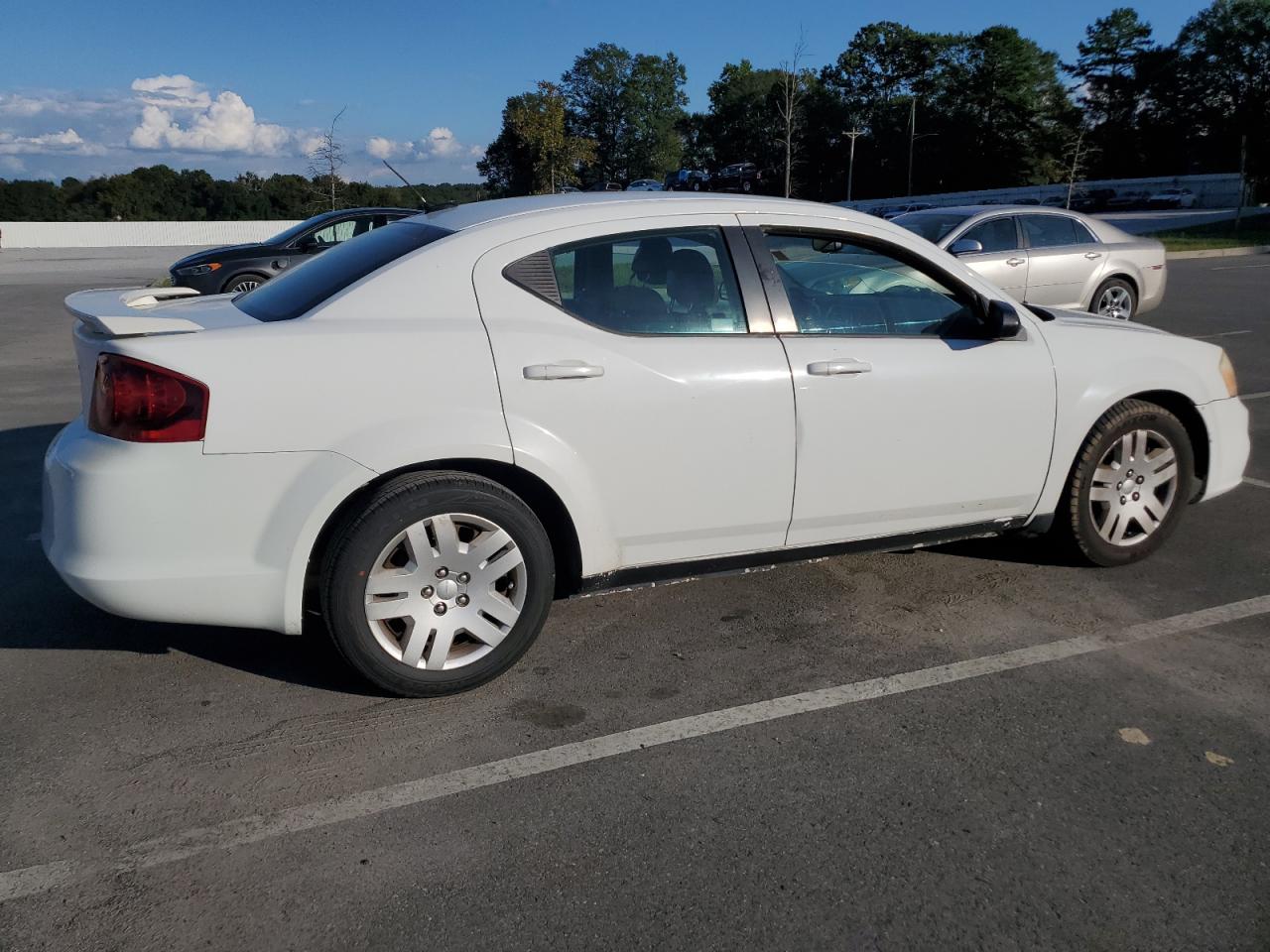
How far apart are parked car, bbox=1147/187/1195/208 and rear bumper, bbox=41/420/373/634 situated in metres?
63.6

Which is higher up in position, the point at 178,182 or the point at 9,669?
the point at 178,182

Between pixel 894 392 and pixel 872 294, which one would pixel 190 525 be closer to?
pixel 894 392

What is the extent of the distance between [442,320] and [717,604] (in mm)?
1714

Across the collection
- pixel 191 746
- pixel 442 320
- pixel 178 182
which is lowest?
pixel 191 746

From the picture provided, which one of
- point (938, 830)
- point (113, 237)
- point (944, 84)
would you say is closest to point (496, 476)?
point (938, 830)

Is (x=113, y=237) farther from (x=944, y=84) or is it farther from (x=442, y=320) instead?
(x=944, y=84)

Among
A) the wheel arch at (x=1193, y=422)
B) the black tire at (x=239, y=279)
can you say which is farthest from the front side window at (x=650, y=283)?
the black tire at (x=239, y=279)

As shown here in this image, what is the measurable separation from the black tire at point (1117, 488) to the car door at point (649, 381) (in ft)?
4.76

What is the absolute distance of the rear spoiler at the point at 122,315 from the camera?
10.6ft

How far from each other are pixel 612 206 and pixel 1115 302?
10112 mm

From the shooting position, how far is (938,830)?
276 cm

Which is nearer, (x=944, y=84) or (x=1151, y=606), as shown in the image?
(x=1151, y=606)

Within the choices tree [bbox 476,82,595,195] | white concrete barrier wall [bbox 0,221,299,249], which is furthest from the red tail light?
white concrete barrier wall [bbox 0,221,299,249]

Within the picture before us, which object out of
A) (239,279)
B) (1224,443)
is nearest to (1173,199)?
(239,279)
